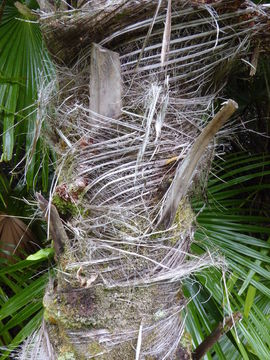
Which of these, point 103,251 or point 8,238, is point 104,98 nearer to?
point 103,251

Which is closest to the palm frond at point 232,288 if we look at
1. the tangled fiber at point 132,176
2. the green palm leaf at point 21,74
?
the tangled fiber at point 132,176

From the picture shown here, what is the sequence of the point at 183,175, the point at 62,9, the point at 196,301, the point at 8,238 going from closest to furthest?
the point at 183,175, the point at 62,9, the point at 196,301, the point at 8,238

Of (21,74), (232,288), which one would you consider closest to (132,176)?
(232,288)

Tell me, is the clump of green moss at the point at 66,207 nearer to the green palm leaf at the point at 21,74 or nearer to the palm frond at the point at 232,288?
the palm frond at the point at 232,288

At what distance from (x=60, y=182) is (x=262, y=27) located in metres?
0.40

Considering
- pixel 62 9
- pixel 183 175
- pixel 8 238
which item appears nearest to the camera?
pixel 183 175

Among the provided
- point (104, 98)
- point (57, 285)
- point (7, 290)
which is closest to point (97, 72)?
point (104, 98)

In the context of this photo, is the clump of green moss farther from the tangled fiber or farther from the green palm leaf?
the green palm leaf

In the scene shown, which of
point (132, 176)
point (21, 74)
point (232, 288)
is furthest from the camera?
point (21, 74)

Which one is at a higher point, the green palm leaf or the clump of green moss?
the green palm leaf

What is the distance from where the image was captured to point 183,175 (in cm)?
56

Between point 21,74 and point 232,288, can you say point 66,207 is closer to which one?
point 232,288

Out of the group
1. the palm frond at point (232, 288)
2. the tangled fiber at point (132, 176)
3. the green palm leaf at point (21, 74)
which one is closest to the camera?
the tangled fiber at point (132, 176)

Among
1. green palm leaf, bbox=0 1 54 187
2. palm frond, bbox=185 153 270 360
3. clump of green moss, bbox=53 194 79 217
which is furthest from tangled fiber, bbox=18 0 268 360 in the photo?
green palm leaf, bbox=0 1 54 187
